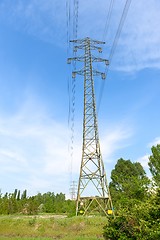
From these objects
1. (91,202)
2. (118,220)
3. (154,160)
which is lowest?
(118,220)

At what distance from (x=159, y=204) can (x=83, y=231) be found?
12807mm

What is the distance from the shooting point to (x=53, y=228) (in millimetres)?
21078

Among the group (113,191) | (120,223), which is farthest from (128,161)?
(120,223)

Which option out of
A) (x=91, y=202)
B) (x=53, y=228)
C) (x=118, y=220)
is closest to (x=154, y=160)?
(x=91, y=202)

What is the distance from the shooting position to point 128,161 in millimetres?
40438

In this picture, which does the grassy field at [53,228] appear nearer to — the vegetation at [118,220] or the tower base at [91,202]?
the vegetation at [118,220]

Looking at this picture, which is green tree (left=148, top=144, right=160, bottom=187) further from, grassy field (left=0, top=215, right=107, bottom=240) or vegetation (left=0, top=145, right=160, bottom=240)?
grassy field (left=0, top=215, right=107, bottom=240)

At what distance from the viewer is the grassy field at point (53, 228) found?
19.4 m

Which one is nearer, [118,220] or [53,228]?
[118,220]

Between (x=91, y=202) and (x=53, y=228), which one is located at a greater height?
(x=91, y=202)

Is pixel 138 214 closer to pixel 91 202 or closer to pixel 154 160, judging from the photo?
pixel 91 202

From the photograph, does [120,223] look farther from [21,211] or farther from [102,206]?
[21,211]

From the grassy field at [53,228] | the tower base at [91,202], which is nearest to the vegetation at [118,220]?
the grassy field at [53,228]

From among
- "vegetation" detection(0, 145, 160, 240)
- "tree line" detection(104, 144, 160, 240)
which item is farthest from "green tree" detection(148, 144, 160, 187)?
"tree line" detection(104, 144, 160, 240)
